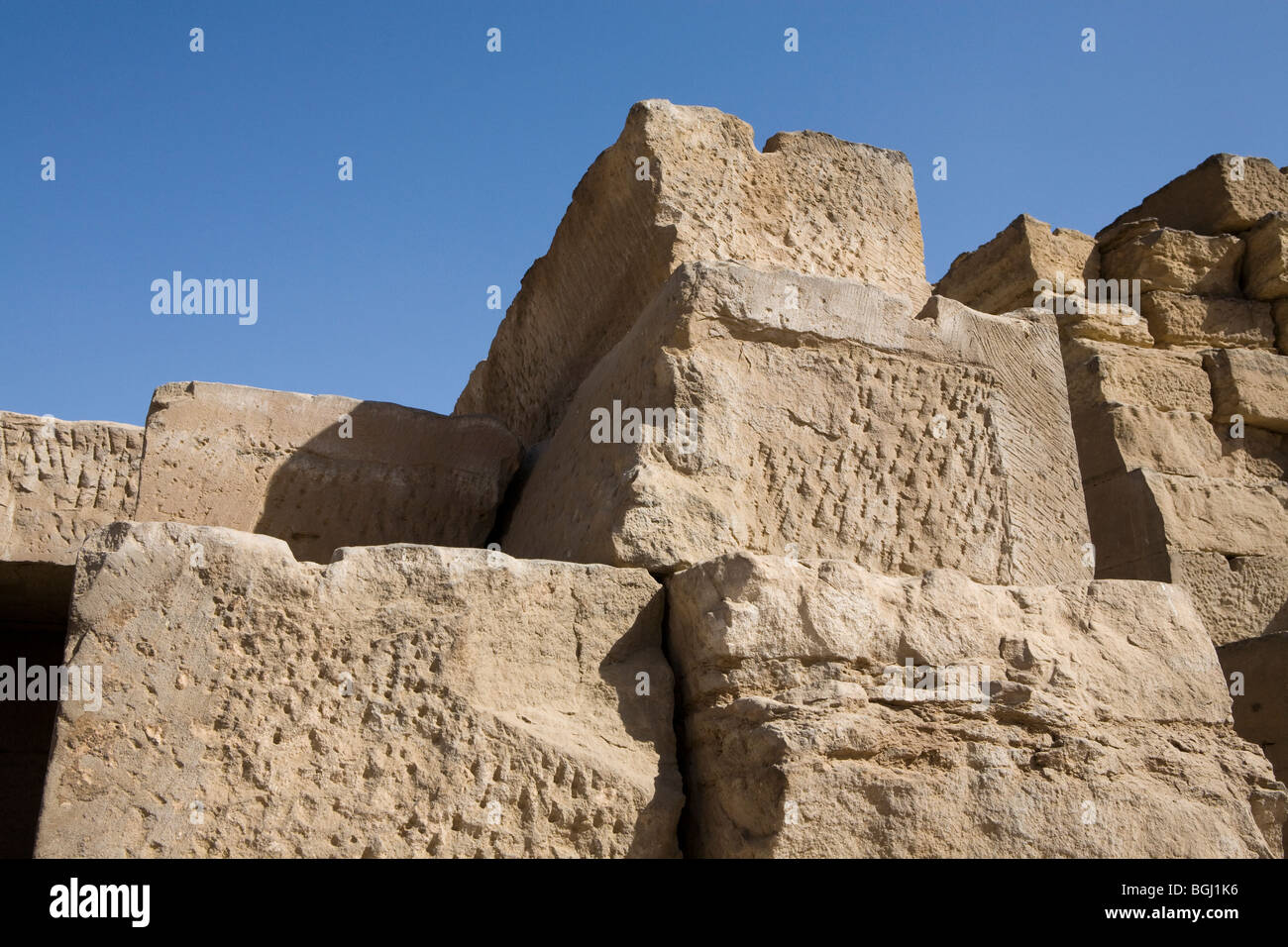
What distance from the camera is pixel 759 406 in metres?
2.80

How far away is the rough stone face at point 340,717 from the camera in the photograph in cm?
201

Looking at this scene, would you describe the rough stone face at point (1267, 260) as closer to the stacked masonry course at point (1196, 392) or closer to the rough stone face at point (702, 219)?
the stacked masonry course at point (1196, 392)

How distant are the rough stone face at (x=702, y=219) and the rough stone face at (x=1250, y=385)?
3.22 m

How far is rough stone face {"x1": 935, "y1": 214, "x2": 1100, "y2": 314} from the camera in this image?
6574mm

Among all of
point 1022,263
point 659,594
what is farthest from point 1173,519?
point 659,594

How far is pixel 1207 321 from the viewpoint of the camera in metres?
6.44

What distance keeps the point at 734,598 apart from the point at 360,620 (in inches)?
28.0

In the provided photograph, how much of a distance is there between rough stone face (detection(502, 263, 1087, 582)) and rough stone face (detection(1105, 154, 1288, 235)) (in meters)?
4.40

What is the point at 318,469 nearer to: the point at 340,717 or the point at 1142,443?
the point at 340,717

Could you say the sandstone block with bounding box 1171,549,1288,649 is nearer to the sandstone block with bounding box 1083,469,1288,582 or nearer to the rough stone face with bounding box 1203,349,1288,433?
the sandstone block with bounding box 1083,469,1288,582

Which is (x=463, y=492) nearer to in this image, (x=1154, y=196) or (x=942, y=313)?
(x=942, y=313)
